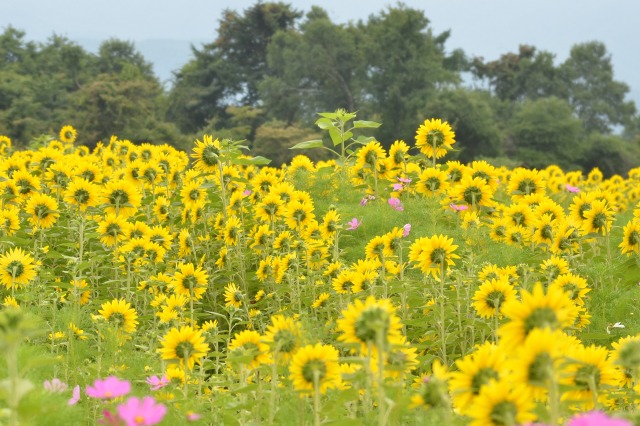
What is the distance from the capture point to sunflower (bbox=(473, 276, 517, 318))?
10.3 feet

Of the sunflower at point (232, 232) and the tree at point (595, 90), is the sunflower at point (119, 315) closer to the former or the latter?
the sunflower at point (232, 232)

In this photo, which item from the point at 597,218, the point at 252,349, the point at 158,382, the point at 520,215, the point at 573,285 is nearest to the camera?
the point at 252,349

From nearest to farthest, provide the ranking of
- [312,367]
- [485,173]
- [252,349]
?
[312,367] < [252,349] < [485,173]

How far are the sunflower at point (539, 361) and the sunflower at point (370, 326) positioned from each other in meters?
0.28

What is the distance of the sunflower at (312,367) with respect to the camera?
2018mm

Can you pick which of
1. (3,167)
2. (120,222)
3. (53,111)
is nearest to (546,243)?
(120,222)

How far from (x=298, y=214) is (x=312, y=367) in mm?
2967

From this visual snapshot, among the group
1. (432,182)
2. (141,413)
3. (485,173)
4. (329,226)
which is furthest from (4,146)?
(141,413)

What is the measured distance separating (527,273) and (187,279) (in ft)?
5.54

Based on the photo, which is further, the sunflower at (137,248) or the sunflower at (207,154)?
the sunflower at (207,154)

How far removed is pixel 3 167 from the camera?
613 cm

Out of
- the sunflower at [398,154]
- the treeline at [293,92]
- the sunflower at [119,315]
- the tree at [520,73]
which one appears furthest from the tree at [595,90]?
the sunflower at [119,315]

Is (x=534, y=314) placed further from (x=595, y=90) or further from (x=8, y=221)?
(x=595, y=90)

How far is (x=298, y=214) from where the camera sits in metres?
4.94
